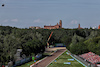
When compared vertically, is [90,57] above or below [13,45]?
below

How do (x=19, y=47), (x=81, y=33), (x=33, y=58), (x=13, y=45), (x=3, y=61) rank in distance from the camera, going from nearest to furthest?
(x=3, y=61) → (x=13, y=45) → (x=19, y=47) → (x=33, y=58) → (x=81, y=33)

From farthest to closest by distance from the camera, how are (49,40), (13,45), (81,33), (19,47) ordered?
1. (81,33)
2. (49,40)
3. (19,47)
4. (13,45)

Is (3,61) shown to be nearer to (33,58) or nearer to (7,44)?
(7,44)

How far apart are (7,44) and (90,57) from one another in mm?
25382

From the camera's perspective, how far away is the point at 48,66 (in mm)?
40375

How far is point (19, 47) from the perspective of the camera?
45.2 m

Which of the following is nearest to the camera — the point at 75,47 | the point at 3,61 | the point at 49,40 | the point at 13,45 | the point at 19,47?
the point at 3,61

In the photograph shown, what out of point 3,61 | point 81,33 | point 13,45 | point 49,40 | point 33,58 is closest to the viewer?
point 3,61

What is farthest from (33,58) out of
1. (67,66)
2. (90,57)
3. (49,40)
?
(49,40)

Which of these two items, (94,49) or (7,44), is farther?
(94,49)

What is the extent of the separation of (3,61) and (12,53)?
3.08 metres

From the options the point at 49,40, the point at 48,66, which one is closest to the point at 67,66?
the point at 48,66

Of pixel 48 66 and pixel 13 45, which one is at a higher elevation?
pixel 13 45

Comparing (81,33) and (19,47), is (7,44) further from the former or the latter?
(81,33)
